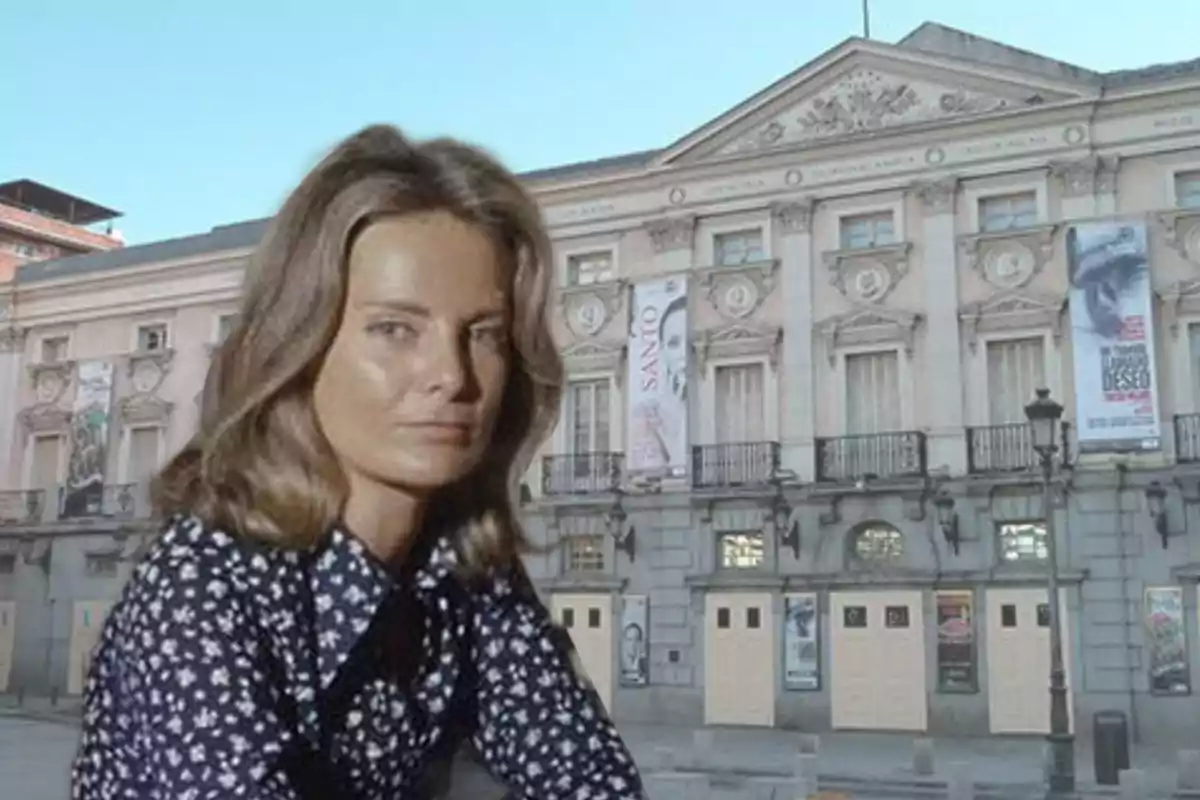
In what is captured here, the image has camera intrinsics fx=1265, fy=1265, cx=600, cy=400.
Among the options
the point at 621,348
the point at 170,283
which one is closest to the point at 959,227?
the point at 621,348

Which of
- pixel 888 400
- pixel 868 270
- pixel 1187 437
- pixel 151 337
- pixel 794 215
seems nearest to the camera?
pixel 1187 437

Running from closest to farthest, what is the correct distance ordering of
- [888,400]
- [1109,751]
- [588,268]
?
[1109,751], [888,400], [588,268]

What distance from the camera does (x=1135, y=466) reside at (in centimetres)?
1653

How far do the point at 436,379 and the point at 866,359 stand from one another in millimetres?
17859

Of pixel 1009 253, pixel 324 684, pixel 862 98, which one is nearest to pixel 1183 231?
pixel 1009 253

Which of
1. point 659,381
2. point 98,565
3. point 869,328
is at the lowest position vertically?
point 98,565

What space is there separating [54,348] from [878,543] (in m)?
16.8

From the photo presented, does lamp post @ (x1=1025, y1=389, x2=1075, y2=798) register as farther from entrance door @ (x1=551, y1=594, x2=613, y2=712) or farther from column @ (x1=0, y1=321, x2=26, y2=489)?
column @ (x1=0, y1=321, x2=26, y2=489)

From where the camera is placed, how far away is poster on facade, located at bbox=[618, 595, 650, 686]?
18.6 m

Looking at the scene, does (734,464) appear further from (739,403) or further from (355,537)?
(355,537)

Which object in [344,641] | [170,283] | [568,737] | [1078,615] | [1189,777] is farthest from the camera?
[170,283]

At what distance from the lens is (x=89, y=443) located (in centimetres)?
2373

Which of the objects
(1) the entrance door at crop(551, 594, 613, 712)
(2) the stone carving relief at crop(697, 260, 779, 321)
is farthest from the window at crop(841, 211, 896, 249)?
(1) the entrance door at crop(551, 594, 613, 712)

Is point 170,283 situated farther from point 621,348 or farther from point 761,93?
point 761,93
